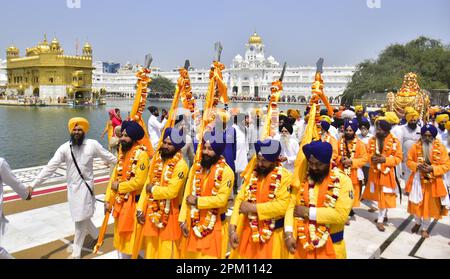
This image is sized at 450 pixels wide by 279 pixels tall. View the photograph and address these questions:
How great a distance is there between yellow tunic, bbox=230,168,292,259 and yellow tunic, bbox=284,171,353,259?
0.31 feet

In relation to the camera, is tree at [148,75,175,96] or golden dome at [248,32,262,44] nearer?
tree at [148,75,175,96]

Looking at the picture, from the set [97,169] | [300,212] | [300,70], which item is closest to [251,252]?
[300,212]

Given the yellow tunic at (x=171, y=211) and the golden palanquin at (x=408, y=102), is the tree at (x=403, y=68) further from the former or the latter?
the yellow tunic at (x=171, y=211)

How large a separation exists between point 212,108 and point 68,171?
190cm

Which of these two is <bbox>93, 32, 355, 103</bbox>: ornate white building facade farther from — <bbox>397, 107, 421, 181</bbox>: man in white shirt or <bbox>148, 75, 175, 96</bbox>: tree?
<bbox>397, 107, 421, 181</bbox>: man in white shirt

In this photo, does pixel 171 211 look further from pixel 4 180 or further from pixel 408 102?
pixel 408 102

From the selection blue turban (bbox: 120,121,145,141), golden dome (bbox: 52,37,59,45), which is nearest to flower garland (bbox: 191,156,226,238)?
blue turban (bbox: 120,121,145,141)

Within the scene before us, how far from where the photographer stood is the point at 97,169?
8711mm

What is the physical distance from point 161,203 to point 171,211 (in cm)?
13

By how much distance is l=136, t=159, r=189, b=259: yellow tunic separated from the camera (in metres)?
3.26

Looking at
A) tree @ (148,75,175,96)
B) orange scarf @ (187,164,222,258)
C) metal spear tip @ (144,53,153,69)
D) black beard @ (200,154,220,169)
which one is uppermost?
tree @ (148,75,175,96)

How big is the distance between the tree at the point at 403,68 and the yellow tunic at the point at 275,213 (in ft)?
106

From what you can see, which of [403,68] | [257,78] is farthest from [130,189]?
[257,78]
